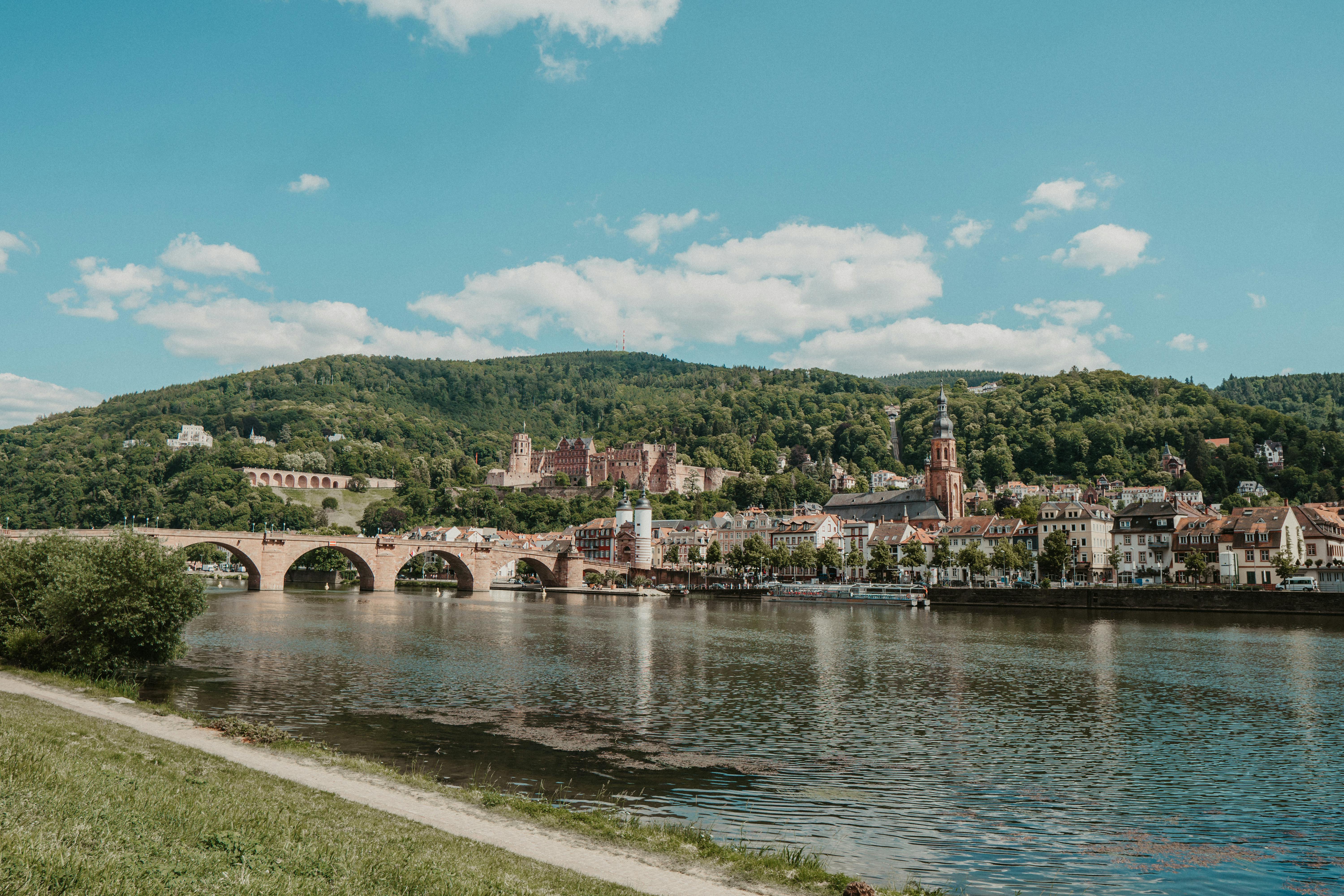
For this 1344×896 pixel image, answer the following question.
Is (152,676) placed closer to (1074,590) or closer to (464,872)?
(464,872)

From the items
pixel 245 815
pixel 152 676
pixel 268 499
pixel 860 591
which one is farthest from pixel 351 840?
pixel 268 499

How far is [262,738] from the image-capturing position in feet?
58.2

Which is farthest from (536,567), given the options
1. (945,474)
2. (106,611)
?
(106,611)

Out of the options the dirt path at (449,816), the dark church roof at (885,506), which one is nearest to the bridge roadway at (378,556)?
the dark church roof at (885,506)

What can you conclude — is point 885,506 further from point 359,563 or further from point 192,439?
point 192,439

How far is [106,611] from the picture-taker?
25.1 m

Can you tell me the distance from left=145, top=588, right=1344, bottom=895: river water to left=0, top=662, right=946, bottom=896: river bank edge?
3.03 feet

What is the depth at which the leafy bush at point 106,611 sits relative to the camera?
25.1 metres

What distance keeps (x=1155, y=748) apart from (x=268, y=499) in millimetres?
154684

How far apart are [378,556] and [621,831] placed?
88.4m

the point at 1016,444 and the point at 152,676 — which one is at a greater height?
the point at 1016,444

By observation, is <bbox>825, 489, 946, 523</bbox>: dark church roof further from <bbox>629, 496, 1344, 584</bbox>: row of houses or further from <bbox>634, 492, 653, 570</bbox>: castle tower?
<bbox>634, 492, 653, 570</bbox>: castle tower

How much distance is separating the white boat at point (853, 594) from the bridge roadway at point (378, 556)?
27.1m

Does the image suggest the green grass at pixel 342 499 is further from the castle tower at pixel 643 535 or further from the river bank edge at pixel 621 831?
the river bank edge at pixel 621 831
